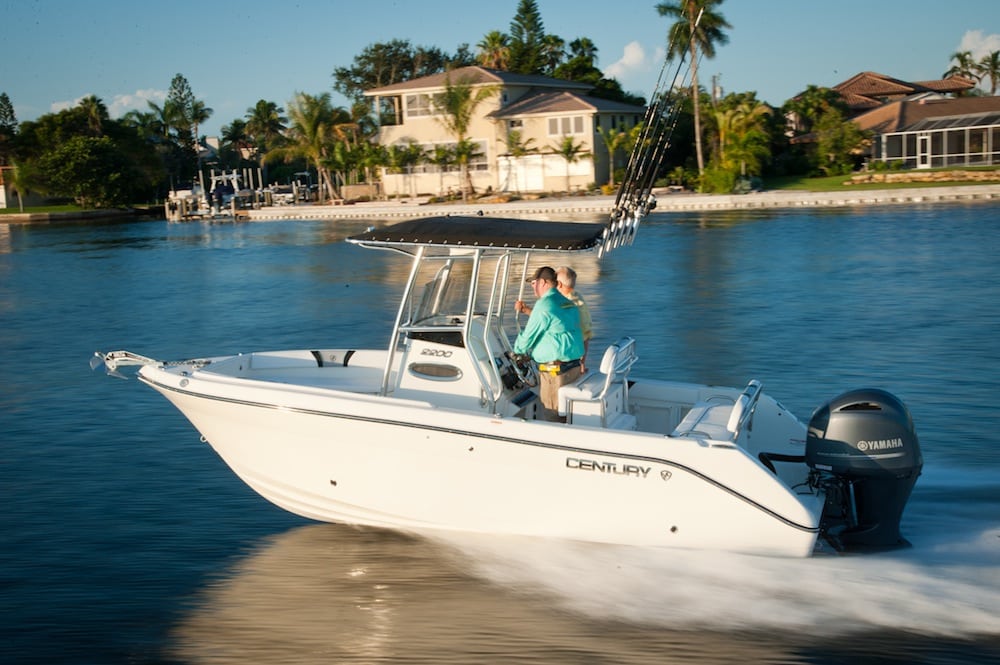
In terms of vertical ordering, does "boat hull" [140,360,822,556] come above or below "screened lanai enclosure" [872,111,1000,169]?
below

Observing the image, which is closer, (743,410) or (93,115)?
(743,410)

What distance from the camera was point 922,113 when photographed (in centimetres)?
5041

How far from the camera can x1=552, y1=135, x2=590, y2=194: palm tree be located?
151 feet

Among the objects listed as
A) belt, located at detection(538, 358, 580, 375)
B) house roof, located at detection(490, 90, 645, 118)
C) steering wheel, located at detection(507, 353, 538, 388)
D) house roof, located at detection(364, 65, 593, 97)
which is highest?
house roof, located at detection(364, 65, 593, 97)

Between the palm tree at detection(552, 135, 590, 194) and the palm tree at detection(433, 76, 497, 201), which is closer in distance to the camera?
the palm tree at detection(552, 135, 590, 194)

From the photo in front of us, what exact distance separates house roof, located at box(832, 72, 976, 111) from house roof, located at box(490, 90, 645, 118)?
22.9 m

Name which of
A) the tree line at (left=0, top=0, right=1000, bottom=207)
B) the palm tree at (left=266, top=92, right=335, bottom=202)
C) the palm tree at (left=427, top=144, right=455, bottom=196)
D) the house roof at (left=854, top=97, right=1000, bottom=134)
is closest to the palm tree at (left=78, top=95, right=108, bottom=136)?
the tree line at (left=0, top=0, right=1000, bottom=207)

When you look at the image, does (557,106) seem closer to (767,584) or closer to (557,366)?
(557,366)

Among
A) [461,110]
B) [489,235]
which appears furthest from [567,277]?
[461,110]

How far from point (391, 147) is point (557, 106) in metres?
8.97

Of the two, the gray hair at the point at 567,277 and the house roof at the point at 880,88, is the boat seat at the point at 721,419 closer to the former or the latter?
the gray hair at the point at 567,277

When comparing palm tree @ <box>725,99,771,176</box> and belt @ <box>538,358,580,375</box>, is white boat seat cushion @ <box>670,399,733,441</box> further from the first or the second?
palm tree @ <box>725,99,771,176</box>

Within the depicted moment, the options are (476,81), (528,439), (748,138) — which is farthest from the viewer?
(476,81)

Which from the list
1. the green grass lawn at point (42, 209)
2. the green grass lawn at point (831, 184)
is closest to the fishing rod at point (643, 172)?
the green grass lawn at point (831, 184)
